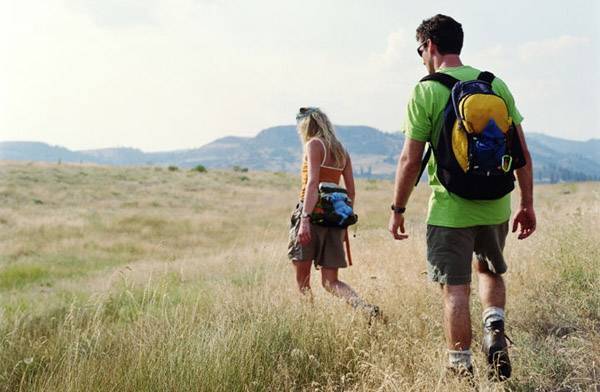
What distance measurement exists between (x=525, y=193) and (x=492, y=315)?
78 cm

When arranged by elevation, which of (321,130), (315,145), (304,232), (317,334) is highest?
(321,130)

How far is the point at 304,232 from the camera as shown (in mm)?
4621

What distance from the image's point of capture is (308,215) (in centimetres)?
466

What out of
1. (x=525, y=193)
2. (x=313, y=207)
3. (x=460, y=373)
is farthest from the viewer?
(x=313, y=207)

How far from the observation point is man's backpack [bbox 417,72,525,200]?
309 cm

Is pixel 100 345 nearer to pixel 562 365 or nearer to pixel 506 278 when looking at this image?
pixel 562 365

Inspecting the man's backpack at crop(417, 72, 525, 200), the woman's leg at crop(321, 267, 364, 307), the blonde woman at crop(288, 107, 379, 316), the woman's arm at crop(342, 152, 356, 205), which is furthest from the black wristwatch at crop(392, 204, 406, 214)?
the woman's arm at crop(342, 152, 356, 205)

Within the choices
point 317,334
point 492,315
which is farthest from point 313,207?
point 492,315

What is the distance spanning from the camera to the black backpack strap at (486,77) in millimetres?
3327

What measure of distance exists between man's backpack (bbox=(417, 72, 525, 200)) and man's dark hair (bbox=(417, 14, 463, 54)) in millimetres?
246

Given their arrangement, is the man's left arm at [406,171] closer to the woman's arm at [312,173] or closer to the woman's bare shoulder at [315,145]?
the woman's arm at [312,173]

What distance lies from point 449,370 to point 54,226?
18951mm

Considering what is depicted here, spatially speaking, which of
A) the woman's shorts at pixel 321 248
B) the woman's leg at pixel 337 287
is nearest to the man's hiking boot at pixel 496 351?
the woman's leg at pixel 337 287

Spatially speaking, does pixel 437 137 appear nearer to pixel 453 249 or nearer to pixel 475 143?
pixel 475 143
